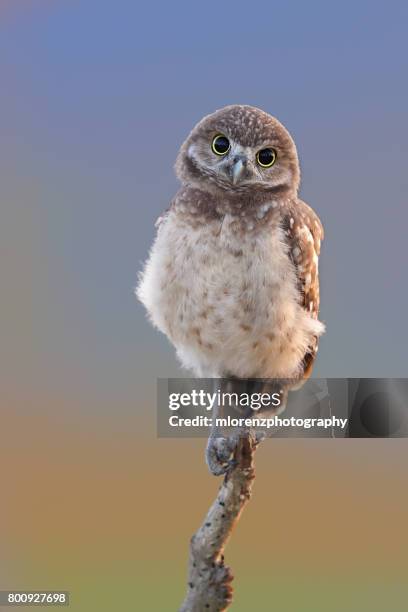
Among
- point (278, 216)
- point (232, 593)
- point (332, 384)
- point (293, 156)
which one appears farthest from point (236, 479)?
point (293, 156)

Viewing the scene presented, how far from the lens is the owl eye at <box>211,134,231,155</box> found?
3416 mm

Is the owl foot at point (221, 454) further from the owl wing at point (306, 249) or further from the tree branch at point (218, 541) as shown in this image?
the owl wing at point (306, 249)

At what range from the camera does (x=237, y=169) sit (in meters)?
3.31

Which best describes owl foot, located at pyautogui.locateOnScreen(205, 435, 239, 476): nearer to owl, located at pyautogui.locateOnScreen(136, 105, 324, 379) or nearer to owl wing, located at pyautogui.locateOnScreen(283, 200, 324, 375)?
owl, located at pyautogui.locateOnScreen(136, 105, 324, 379)

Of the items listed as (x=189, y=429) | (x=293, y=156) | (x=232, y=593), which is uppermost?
(x=293, y=156)

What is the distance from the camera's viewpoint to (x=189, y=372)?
378 centimetres

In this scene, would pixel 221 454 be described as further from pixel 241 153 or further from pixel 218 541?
pixel 241 153

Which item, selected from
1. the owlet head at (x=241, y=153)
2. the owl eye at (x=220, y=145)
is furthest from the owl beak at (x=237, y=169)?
the owl eye at (x=220, y=145)

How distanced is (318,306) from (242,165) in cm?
68

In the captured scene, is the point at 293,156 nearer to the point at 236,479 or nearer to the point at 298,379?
the point at 298,379

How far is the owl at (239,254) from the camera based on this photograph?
3338 mm

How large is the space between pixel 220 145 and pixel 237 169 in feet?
0.56

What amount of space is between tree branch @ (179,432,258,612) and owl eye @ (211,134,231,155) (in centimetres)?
105

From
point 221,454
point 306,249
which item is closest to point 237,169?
point 306,249
